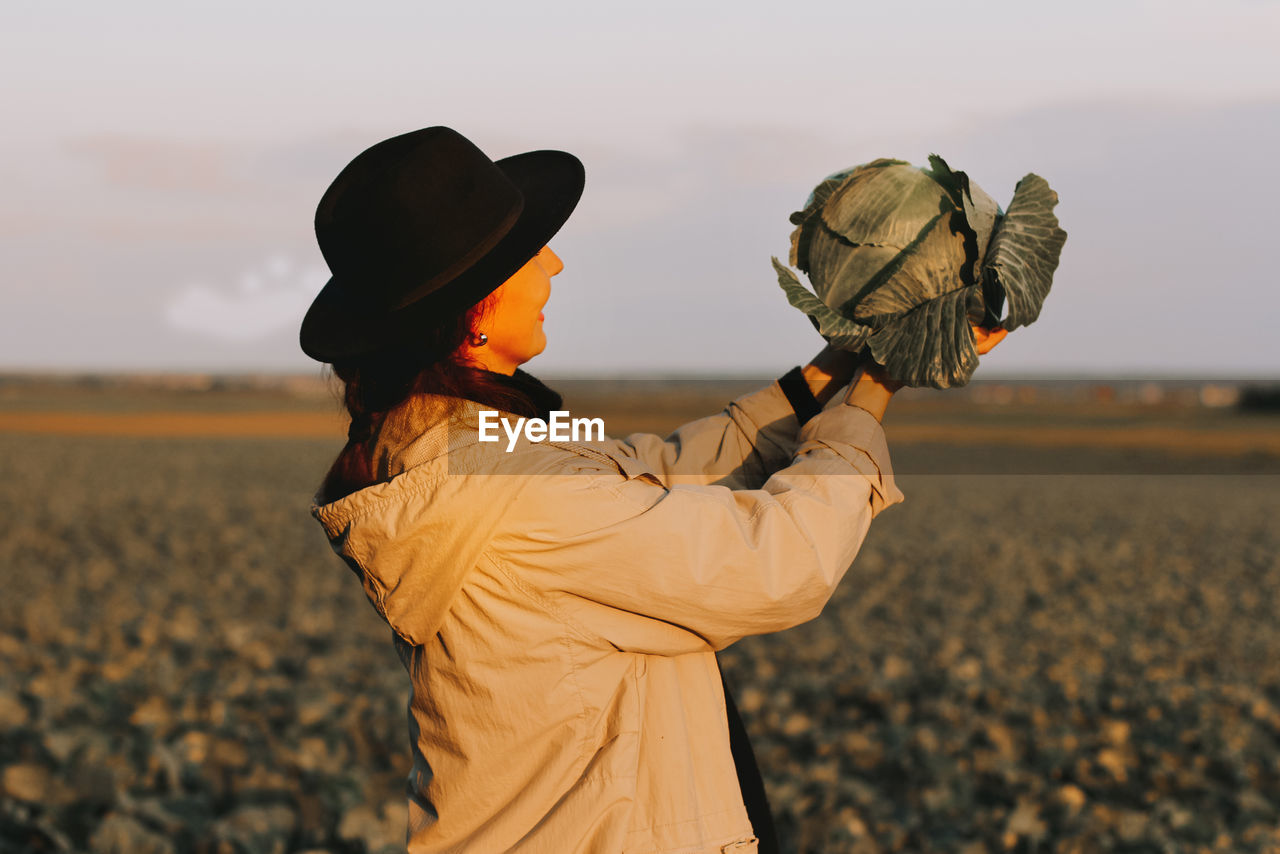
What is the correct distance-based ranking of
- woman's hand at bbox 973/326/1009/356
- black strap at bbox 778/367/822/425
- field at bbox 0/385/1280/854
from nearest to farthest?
1. woman's hand at bbox 973/326/1009/356
2. black strap at bbox 778/367/822/425
3. field at bbox 0/385/1280/854

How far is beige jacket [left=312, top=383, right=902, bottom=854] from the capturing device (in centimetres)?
153

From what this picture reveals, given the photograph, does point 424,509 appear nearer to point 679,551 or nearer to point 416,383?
point 416,383

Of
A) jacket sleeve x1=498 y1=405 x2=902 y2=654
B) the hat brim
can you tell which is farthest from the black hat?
jacket sleeve x1=498 y1=405 x2=902 y2=654

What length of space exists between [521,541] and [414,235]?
49 cm

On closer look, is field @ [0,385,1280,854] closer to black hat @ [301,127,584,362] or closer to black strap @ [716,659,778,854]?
black hat @ [301,127,584,362]

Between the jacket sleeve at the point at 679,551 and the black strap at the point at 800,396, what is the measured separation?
0.38m

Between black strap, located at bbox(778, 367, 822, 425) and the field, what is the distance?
34.6 inches

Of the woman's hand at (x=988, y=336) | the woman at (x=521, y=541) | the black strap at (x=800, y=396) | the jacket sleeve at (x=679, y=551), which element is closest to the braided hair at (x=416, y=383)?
the woman at (x=521, y=541)

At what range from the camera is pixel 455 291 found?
1572 mm

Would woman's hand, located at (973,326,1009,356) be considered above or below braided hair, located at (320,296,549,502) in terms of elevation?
above

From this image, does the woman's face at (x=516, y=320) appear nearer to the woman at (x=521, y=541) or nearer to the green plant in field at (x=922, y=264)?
the woman at (x=521, y=541)

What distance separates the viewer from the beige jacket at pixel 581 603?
153 centimetres

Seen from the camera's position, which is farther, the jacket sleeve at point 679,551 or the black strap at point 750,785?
the black strap at point 750,785

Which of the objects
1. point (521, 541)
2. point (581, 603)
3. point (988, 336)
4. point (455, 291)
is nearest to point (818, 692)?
point (988, 336)
